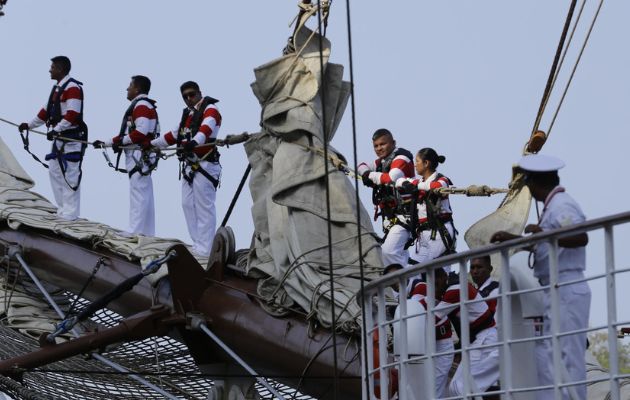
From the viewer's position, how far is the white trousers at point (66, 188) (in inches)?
515

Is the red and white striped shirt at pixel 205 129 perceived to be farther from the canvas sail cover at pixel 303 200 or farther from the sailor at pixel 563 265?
the sailor at pixel 563 265

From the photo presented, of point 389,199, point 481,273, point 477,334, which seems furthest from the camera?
point 389,199

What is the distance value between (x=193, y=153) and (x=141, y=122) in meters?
0.52

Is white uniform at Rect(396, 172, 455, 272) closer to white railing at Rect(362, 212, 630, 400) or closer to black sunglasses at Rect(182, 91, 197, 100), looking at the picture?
black sunglasses at Rect(182, 91, 197, 100)

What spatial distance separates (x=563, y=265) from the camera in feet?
20.2

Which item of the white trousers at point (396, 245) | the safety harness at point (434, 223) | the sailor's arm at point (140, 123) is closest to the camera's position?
the safety harness at point (434, 223)

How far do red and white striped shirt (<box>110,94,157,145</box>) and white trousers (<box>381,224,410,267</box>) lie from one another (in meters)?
2.61

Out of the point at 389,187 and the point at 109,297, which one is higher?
the point at 389,187

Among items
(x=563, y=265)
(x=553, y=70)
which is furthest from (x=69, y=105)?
(x=563, y=265)

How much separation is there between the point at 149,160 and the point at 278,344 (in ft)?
12.3

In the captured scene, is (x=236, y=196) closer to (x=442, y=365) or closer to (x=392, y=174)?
(x=392, y=174)

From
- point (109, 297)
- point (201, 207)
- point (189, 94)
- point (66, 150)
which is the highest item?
point (189, 94)

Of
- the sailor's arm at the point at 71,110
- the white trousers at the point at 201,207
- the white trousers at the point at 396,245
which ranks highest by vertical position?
the sailor's arm at the point at 71,110

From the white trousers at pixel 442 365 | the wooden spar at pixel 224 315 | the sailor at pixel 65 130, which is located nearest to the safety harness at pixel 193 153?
the sailor at pixel 65 130
